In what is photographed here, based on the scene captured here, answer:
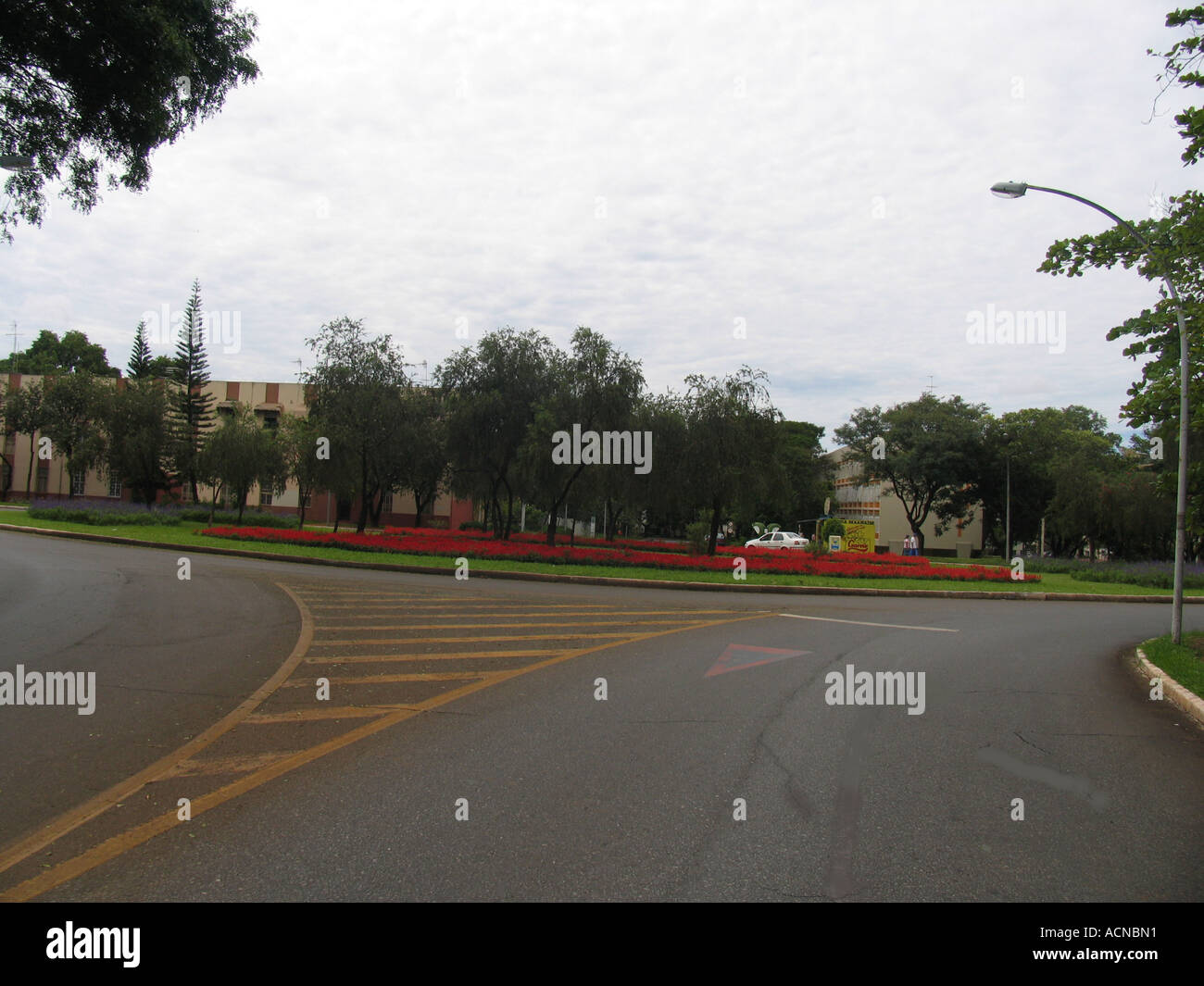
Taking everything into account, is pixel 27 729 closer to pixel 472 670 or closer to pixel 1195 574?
pixel 472 670

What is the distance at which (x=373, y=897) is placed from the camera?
3.57 m

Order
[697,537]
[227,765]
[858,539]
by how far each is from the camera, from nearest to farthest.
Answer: [227,765], [697,537], [858,539]

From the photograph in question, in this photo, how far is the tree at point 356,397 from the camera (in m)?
29.2

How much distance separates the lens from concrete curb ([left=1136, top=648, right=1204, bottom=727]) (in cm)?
796

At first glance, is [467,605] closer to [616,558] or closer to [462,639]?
[462,639]

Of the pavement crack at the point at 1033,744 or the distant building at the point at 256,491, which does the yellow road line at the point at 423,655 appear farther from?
the distant building at the point at 256,491

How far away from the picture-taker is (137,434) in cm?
4128

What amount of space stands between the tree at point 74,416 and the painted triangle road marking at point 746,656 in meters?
42.3

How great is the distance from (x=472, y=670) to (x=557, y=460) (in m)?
17.5

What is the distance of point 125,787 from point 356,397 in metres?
25.4

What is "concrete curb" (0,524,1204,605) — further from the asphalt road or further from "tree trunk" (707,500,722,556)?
the asphalt road

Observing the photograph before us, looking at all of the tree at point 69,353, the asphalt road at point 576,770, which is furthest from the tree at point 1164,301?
the tree at point 69,353

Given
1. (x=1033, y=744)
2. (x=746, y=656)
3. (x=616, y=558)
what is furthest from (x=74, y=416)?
(x=1033, y=744)
